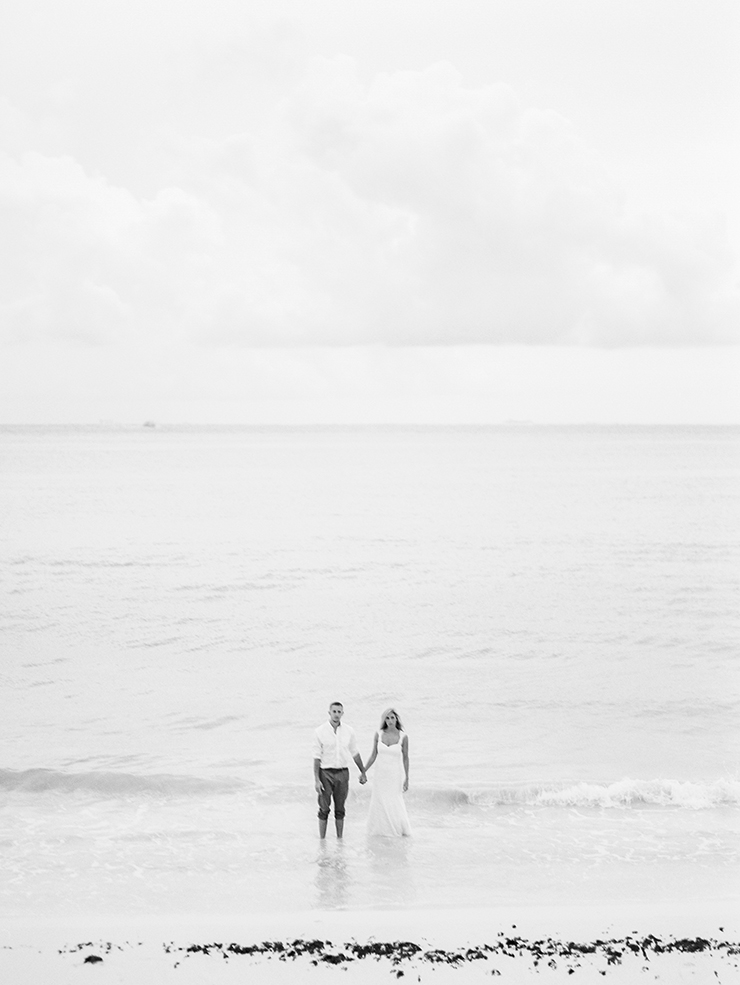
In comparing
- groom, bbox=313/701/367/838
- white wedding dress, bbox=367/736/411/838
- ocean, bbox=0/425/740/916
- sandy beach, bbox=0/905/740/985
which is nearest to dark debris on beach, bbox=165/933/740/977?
sandy beach, bbox=0/905/740/985

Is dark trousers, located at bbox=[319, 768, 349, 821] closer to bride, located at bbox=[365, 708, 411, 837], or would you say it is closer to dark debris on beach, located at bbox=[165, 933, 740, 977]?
bride, located at bbox=[365, 708, 411, 837]

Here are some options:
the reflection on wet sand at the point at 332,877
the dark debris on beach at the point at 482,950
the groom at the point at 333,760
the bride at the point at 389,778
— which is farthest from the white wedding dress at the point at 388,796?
the dark debris on beach at the point at 482,950

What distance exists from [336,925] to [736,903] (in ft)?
11.8

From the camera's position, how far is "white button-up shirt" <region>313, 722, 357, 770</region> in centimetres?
1002

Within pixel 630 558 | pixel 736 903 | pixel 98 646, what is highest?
pixel 630 558

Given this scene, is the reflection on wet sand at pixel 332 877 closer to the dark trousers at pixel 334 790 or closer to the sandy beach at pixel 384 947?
the dark trousers at pixel 334 790

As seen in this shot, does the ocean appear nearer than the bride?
Yes

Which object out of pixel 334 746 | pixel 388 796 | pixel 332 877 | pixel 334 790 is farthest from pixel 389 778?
pixel 332 877

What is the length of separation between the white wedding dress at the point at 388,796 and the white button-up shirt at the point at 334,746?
345mm

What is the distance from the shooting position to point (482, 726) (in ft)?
51.6

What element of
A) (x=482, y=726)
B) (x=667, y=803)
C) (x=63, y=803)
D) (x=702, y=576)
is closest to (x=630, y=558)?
(x=702, y=576)

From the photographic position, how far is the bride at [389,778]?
33.2ft

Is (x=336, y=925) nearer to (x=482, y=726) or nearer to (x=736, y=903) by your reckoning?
(x=736, y=903)

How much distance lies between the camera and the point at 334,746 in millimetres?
10023
